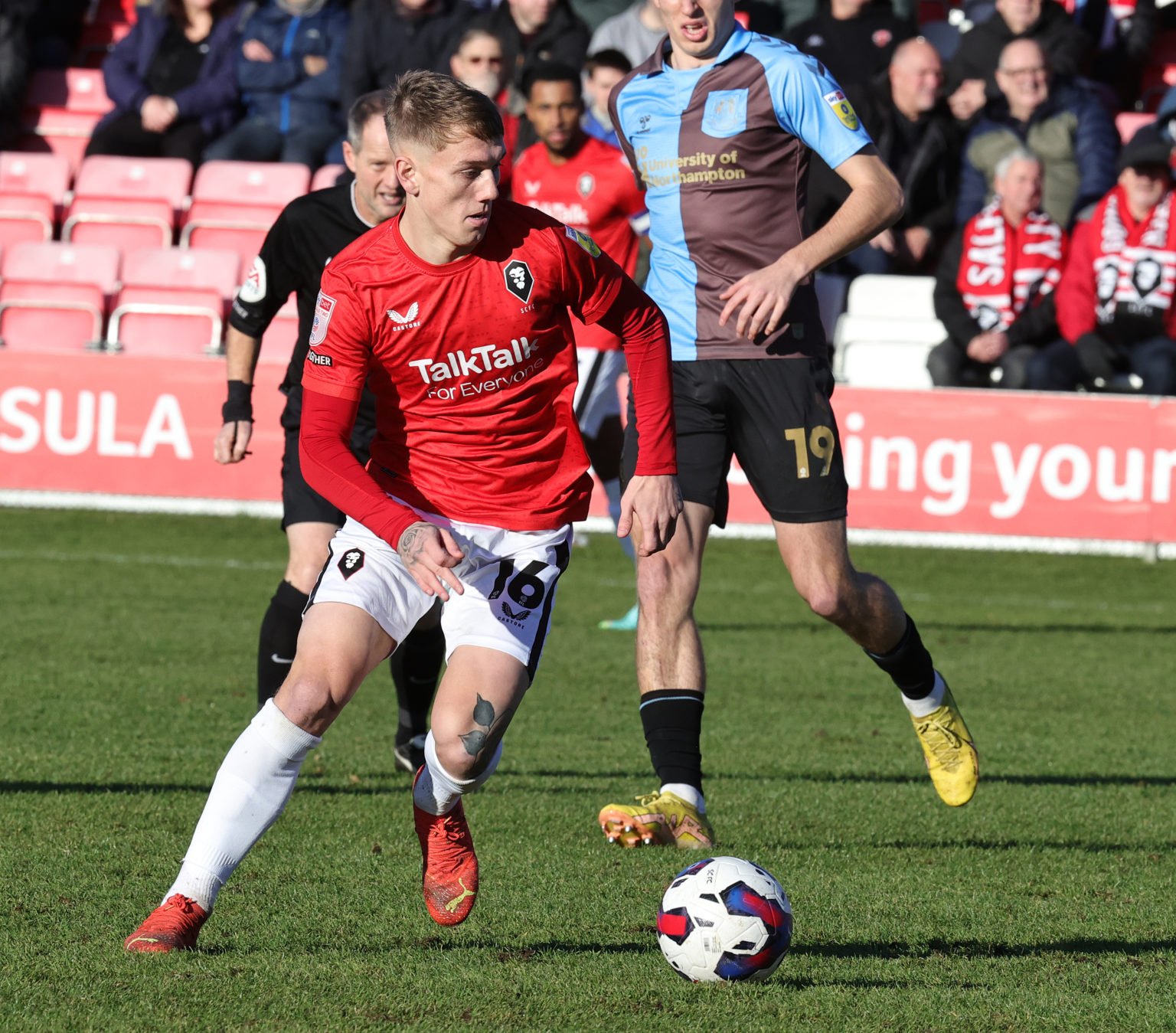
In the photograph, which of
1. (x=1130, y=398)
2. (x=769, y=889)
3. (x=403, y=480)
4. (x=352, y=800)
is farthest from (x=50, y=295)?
(x=769, y=889)

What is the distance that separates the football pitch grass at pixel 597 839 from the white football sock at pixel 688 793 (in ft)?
0.52

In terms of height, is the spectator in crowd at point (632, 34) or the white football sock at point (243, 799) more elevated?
the spectator in crowd at point (632, 34)

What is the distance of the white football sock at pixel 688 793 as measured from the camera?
5.42 m

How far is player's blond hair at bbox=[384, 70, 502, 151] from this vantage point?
4.22 m

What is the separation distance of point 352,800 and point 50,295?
9908mm

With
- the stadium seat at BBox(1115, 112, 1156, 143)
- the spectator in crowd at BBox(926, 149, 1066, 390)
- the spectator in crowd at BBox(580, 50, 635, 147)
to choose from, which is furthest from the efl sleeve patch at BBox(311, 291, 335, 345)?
the stadium seat at BBox(1115, 112, 1156, 143)

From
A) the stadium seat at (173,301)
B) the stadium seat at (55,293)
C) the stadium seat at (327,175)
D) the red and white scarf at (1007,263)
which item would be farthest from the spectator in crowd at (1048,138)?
the stadium seat at (55,293)

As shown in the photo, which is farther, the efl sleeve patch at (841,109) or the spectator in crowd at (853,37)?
the spectator in crowd at (853,37)

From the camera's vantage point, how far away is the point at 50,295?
14797 mm

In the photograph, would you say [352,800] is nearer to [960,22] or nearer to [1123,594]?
[1123,594]

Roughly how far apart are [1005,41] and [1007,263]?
264cm

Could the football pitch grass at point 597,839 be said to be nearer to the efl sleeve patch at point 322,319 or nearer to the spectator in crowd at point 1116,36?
the efl sleeve patch at point 322,319

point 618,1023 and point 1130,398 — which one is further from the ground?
point 618,1023

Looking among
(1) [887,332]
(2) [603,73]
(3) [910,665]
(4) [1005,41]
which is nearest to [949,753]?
(3) [910,665]
